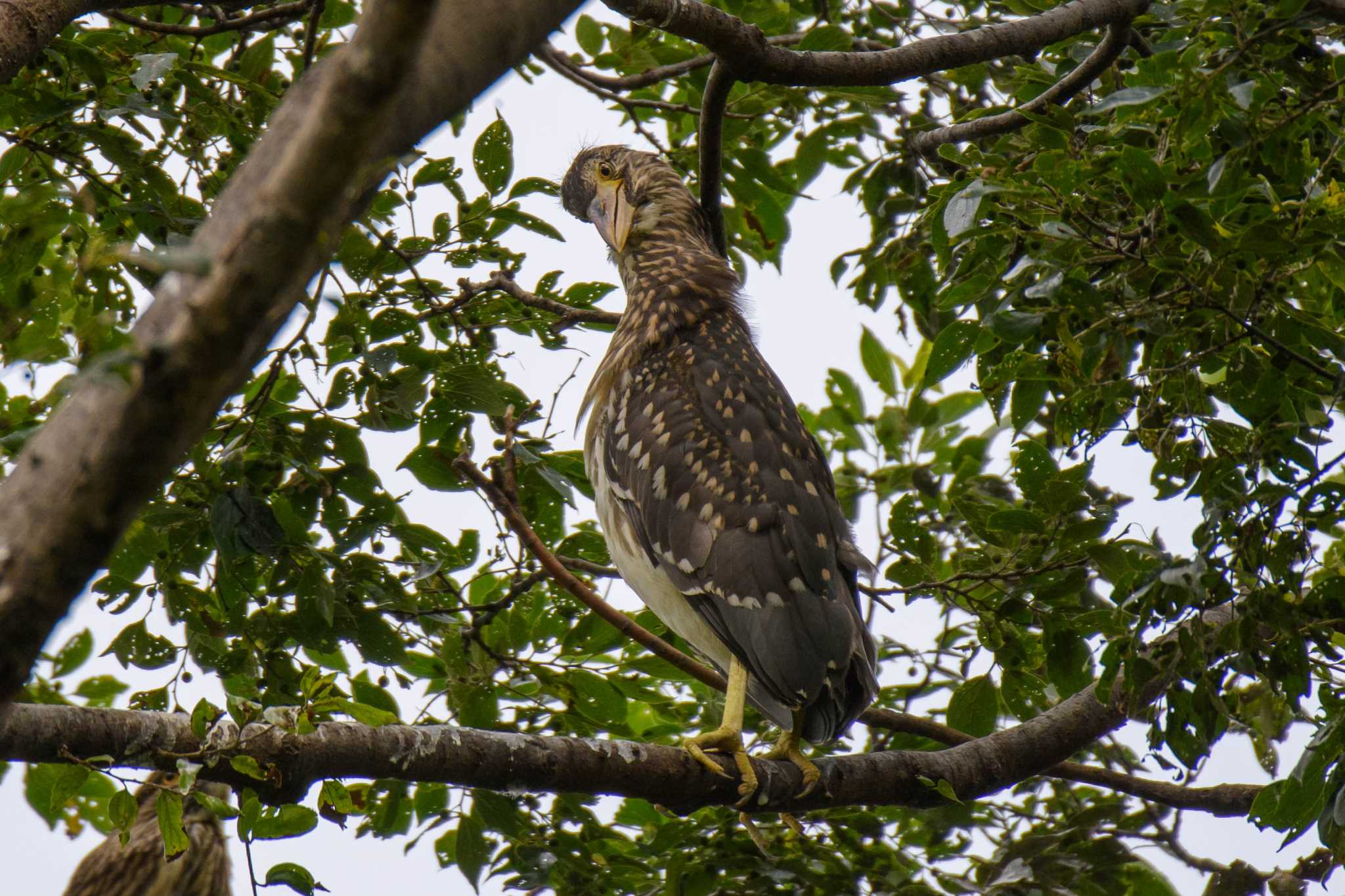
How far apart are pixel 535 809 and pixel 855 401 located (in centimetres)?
189

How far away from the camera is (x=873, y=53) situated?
293 centimetres

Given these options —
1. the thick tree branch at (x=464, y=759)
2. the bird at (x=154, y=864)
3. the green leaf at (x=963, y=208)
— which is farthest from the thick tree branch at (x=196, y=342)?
the bird at (x=154, y=864)

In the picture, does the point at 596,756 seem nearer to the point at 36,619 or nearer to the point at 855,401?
the point at 36,619

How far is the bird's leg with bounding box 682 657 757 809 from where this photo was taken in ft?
9.25

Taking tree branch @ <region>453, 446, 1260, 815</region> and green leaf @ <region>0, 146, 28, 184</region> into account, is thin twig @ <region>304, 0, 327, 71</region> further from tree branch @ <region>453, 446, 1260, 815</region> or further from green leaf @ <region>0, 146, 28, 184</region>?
tree branch @ <region>453, 446, 1260, 815</region>

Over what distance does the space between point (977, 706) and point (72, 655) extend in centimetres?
245

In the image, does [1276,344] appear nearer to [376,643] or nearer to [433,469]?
[433,469]

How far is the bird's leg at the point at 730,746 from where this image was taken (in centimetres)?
282

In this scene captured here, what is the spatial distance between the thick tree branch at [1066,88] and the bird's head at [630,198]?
1.27 m

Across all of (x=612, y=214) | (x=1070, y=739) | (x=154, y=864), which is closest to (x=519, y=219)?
(x=612, y=214)

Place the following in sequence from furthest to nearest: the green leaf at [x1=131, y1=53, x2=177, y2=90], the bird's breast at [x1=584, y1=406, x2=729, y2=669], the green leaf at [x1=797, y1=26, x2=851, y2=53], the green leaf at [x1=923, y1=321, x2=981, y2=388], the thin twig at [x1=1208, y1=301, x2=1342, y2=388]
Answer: the bird's breast at [x1=584, y1=406, x2=729, y2=669] < the green leaf at [x1=797, y1=26, x2=851, y2=53] < the green leaf at [x1=923, y1=321, x2=981, y2=388] < the green leaf at [x1=131, y1=53, x2=177, y2=90] < the thin twig at [x1=1208, y1=301, x2=1342, y2=388]

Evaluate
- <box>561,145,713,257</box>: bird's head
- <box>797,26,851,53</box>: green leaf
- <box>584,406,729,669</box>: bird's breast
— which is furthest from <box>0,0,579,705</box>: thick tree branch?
<box>561,145,713,257</box>: bird's head

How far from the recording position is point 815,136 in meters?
3.97

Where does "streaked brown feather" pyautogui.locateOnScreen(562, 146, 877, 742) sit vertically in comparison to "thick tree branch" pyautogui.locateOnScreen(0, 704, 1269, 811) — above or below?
above
